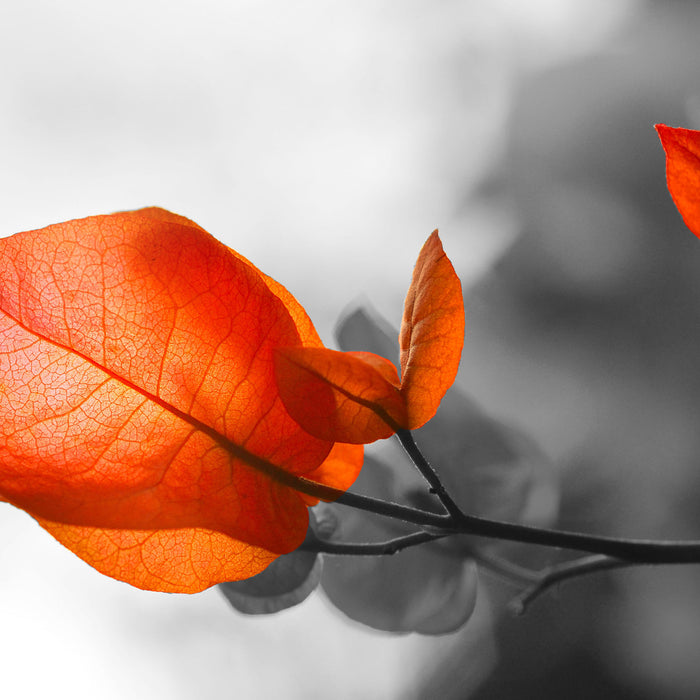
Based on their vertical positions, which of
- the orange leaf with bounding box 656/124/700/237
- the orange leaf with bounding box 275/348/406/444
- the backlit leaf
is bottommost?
the backlit leaf

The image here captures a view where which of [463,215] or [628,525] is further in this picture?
[463,215]

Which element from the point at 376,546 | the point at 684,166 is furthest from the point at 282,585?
the point at 684,166

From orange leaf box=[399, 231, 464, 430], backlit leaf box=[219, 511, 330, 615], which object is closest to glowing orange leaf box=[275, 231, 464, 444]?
orange leaf box=[399, 231, 464, 430]

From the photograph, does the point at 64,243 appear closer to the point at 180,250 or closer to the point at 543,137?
the point at 180,250

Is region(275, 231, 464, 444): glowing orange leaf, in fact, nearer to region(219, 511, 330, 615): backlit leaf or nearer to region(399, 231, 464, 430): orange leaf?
region(399, 231, 464, 430): orange leaf

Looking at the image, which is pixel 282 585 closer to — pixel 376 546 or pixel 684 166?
pixel 376 546

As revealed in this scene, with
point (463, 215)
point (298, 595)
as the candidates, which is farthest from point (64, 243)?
point (463, 215)
